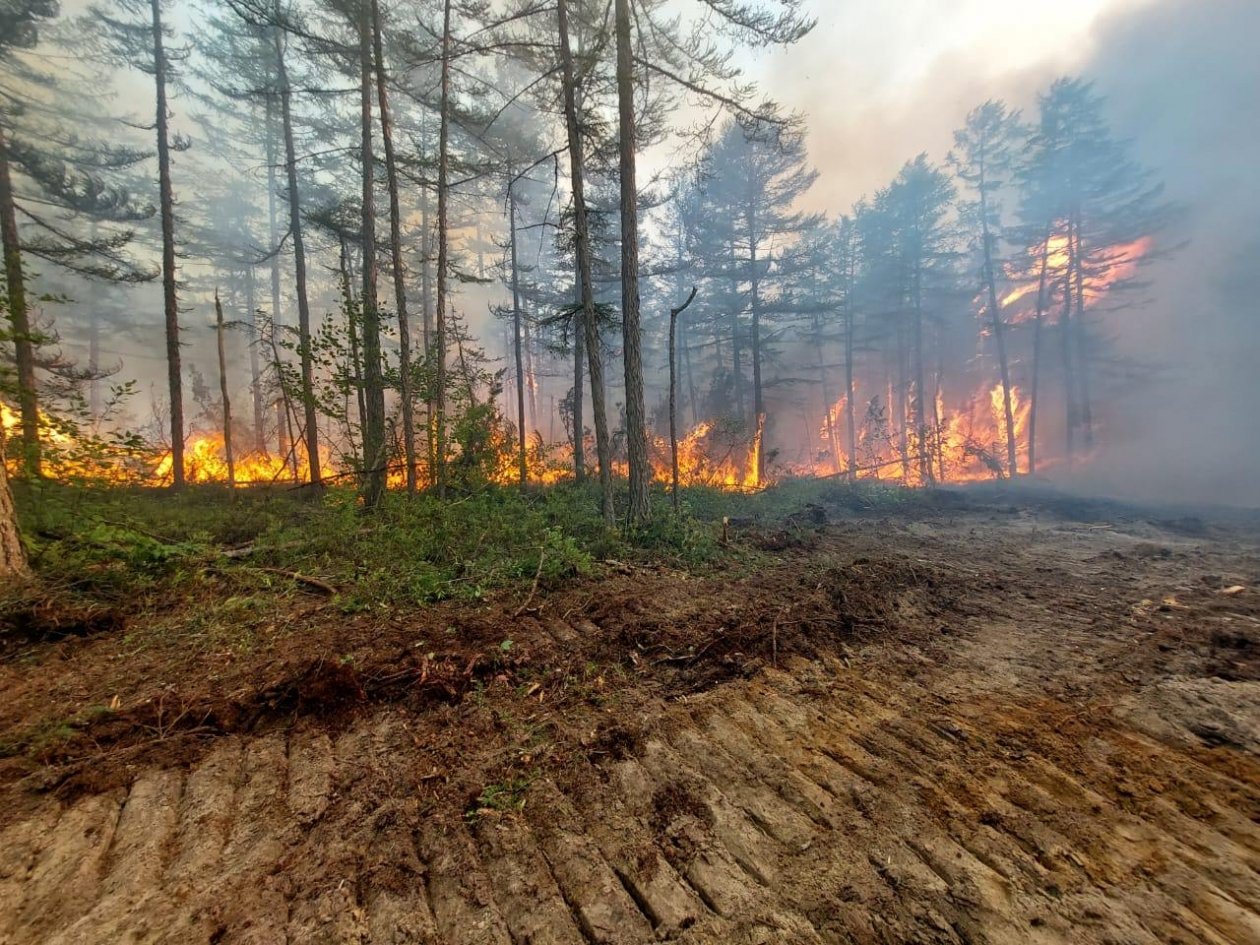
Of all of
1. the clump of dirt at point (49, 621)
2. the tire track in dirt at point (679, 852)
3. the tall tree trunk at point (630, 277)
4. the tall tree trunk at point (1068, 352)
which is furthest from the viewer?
the tall tree trunk at point (1068, 352)

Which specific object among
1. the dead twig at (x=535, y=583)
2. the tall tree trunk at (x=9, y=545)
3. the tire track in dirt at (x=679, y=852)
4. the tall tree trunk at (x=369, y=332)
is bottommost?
the tire track in dirt at (x=679, y=852)

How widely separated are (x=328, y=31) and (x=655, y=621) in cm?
2103

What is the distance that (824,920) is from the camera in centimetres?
184

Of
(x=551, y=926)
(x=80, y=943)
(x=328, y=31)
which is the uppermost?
(x=328, y=31)

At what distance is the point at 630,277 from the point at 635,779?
8251 millimetres

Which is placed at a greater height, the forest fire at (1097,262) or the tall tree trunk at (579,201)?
the forest fire at (1097,262)

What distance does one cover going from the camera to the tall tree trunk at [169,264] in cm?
1373

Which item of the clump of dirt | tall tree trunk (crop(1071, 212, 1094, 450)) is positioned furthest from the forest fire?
the clump of dirt

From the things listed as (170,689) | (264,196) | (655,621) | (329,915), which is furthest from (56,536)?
(264,196)

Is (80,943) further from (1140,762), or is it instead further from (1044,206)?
(1044,206)

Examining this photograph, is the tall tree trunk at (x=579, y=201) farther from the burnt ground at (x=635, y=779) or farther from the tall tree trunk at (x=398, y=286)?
the tall tree trunk at (x=398, y=286)

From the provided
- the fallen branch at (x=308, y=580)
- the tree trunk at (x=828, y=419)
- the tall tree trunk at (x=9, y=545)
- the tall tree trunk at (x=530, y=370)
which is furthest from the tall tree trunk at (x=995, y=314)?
the tall tree trunk at (x=9, y=545)

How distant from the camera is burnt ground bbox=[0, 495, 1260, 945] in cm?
189

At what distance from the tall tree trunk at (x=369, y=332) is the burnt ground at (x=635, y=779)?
18.5 feet
